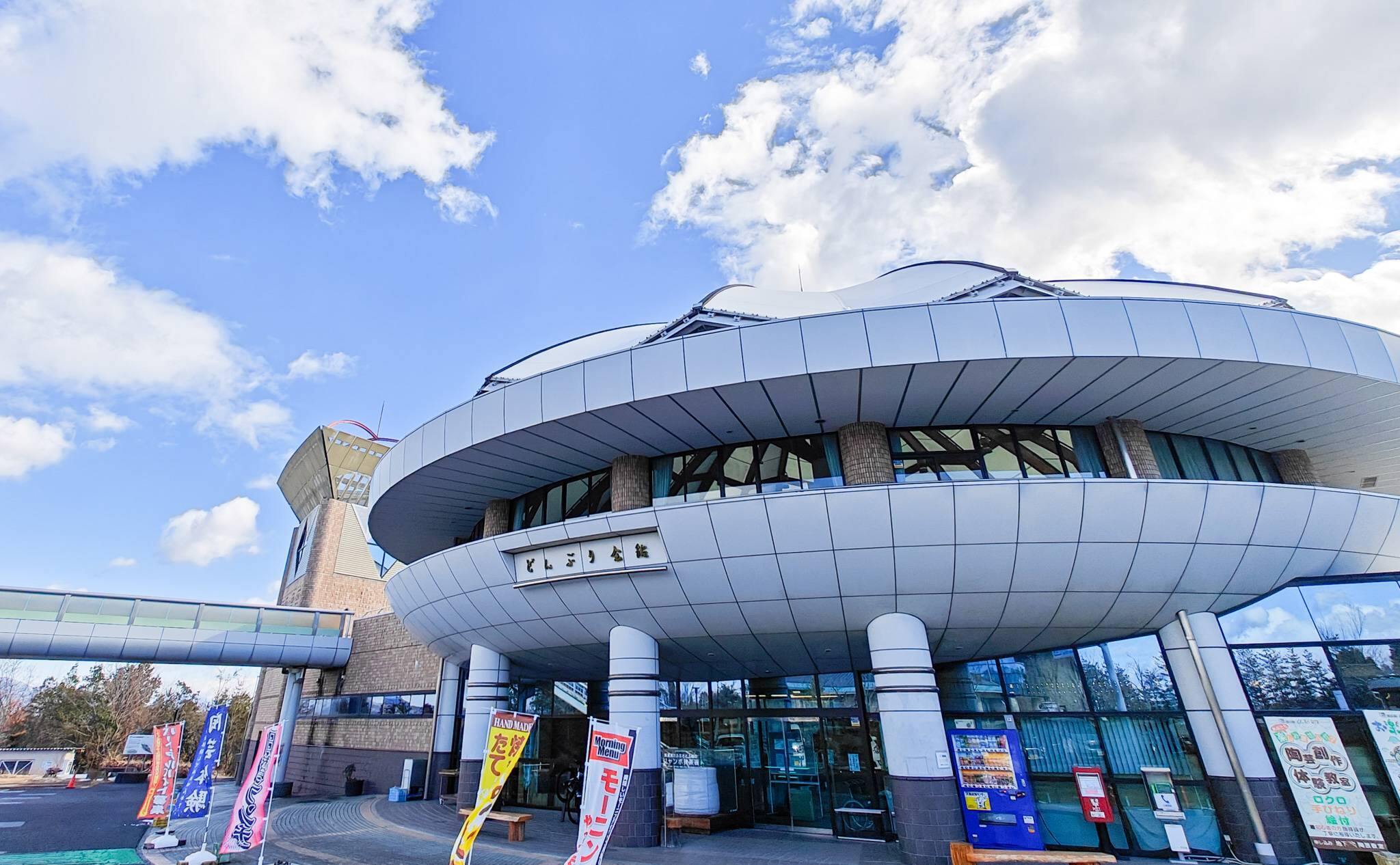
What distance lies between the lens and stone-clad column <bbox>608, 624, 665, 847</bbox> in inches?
483

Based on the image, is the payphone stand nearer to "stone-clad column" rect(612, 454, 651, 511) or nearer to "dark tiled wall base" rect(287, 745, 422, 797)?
"stone-clad column" rect(612, 454, 651, 511)

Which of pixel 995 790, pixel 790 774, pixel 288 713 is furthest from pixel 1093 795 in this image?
pixel 288 713

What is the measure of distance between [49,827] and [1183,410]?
29.6m

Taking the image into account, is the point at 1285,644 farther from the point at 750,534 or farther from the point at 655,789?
the point at 655,789

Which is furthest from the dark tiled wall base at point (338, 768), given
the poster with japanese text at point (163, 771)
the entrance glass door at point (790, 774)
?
the entrance glass door at point (790, 774)

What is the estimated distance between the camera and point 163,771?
15.7m

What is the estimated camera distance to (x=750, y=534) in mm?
11305

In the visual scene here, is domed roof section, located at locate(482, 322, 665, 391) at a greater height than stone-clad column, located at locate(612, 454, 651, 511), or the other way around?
domed roof section, located at locate(482, 322, 665, 391)

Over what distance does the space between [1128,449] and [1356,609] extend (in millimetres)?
4625

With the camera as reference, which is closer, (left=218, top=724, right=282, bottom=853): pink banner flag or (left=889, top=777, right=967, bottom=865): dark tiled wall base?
(left=889, top=777, right=967, bottom=865): dark tiled wall base

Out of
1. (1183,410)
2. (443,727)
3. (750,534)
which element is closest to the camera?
(750,534)

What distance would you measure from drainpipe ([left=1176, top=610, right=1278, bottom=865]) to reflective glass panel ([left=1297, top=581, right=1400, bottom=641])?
2.16 meters

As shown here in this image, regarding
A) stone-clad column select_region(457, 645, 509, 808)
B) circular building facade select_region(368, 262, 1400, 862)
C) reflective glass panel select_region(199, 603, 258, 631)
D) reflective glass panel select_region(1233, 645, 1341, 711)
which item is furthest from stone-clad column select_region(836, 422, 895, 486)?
reflective glass panel select_region(199, 603, 258, 631)

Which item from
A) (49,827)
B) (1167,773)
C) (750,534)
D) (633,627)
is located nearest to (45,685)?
(49,827)
